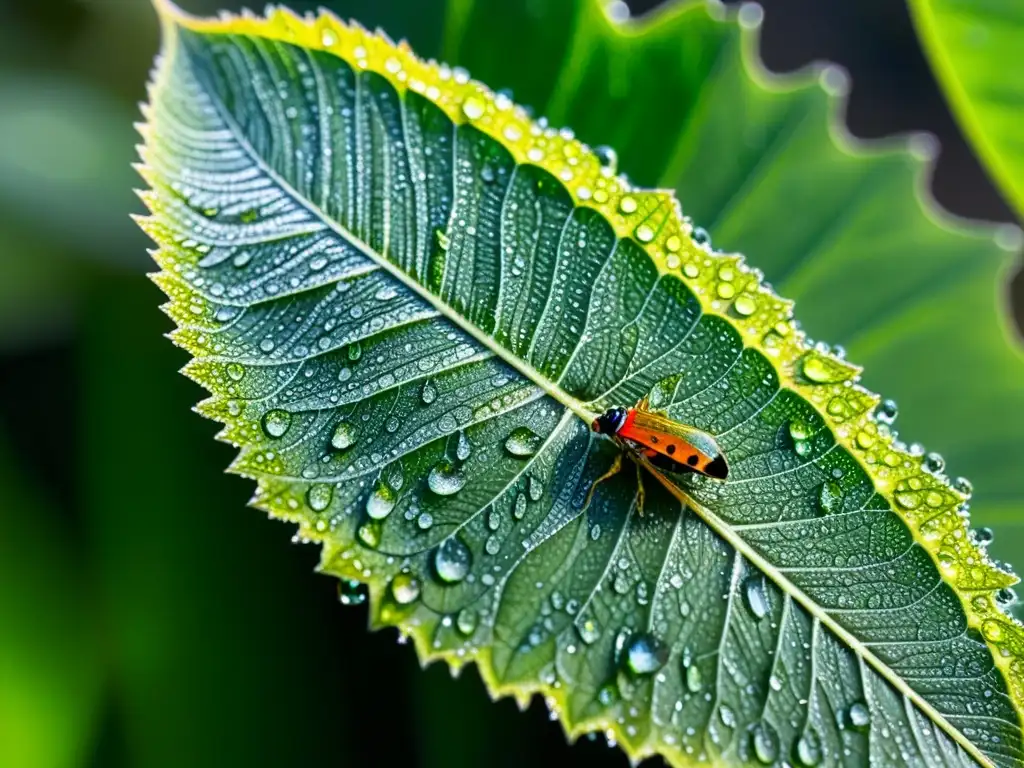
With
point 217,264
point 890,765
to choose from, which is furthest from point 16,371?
point 890,765

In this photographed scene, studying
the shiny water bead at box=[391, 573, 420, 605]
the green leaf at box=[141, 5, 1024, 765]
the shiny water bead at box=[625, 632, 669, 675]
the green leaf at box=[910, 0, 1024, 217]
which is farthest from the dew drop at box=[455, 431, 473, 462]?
the green leaf at box=[910, 0, 1024, 217]

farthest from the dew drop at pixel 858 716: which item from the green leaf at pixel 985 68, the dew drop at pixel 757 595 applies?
the green leaf at pixel 985 68

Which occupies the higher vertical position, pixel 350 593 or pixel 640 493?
pixel 640 493

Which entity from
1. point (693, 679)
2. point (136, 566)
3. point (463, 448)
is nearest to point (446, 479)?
point (463, 448)

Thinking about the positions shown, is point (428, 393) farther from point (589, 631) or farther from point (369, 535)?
point (589, 631)

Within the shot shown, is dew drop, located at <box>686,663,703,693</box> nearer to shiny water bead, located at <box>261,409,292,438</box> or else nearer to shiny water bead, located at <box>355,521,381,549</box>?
shiny water bead, located at <box>355,521,381,549</box>
